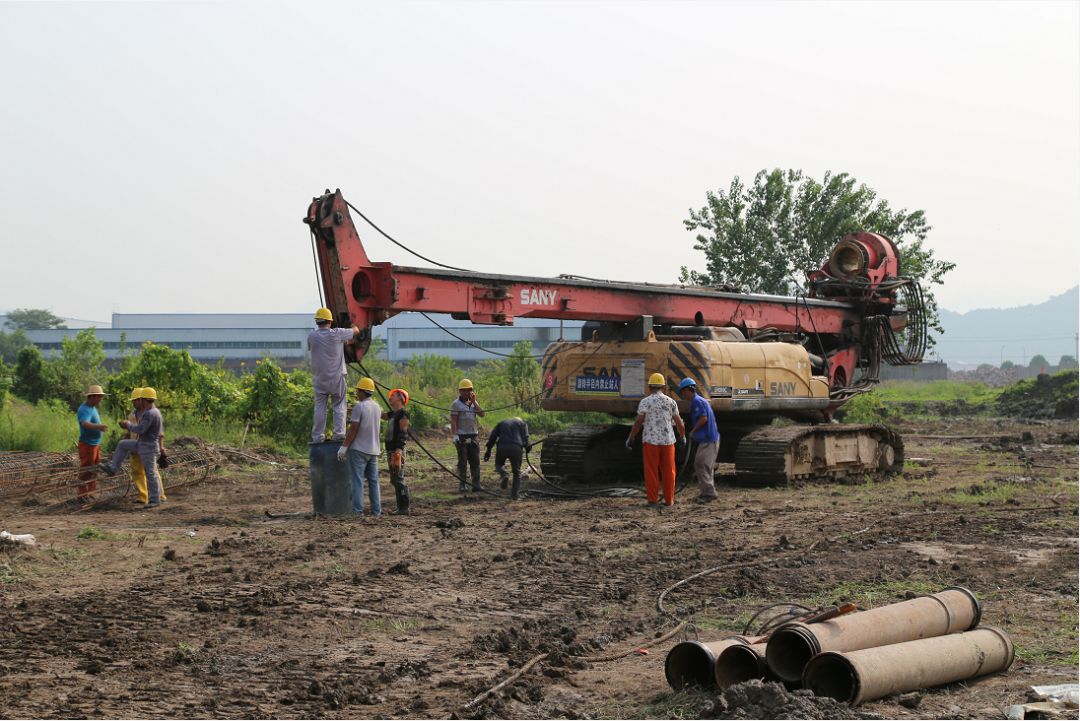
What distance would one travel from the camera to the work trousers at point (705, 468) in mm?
15555

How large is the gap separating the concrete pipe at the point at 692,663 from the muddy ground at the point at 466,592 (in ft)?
0.36

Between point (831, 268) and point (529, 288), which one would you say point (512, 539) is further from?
point (831, 268)

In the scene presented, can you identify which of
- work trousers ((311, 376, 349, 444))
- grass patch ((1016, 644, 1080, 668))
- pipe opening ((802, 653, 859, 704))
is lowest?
grass patch ((1016, 644, 1080, 668))

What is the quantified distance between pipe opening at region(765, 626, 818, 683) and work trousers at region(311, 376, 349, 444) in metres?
7.85

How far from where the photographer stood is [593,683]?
270 inches

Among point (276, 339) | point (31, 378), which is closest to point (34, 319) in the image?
point (276, 339)

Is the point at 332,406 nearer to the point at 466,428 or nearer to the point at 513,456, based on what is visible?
the point at 466,428

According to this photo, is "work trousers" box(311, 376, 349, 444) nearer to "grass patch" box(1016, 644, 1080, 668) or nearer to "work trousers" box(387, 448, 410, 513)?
"work trousers" box(387, 448, 410, 513)

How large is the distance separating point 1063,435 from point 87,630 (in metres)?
24.5

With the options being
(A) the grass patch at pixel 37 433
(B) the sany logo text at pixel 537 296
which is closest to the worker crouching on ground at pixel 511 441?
(B) the sany logo text at pixel 537 296

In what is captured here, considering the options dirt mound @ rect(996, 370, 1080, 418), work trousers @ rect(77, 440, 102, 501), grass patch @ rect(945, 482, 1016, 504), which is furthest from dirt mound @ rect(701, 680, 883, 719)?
dirt mound @ rect(996, 370, 1080, 418)

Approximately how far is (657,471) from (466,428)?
2.90 metres

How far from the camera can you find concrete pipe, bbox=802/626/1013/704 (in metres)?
6.04

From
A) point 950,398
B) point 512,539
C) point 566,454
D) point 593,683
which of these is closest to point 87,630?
point 593,683
